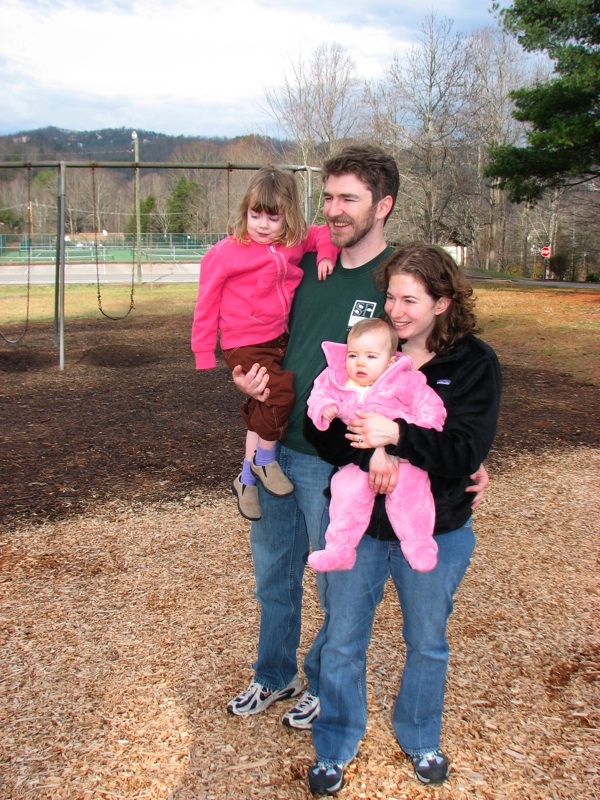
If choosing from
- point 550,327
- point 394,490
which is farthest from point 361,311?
point 550,327

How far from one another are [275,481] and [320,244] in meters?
0.86

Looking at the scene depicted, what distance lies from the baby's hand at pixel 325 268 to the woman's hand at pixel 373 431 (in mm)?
630

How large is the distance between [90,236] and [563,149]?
6223 cm

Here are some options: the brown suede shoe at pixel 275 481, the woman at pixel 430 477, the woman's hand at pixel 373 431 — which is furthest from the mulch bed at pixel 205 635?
the woman's hand at pixel 373 431

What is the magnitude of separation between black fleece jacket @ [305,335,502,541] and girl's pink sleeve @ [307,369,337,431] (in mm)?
48

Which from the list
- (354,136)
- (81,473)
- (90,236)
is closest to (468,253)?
(354,136)

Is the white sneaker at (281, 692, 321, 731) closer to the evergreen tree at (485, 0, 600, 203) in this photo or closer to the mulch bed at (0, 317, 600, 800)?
the mulch bed at (0, 317, 600, 800)

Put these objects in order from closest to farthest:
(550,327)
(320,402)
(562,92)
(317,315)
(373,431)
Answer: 1. (373,431)
2. (320,402)
3. (317,315)
4. (550,327)
5. (562,92)

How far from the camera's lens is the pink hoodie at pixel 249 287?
2492 millimetres

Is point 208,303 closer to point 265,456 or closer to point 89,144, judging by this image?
point 265,456

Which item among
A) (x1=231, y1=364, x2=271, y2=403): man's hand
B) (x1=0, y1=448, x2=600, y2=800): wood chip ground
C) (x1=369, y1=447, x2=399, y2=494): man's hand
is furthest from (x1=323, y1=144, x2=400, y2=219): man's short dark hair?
(x1=0, y1=448, x2=600, y2=800): wood chip ground

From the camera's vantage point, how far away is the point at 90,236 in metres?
70.4

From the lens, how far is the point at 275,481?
2.41 metres

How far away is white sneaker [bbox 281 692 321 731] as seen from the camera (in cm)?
251
